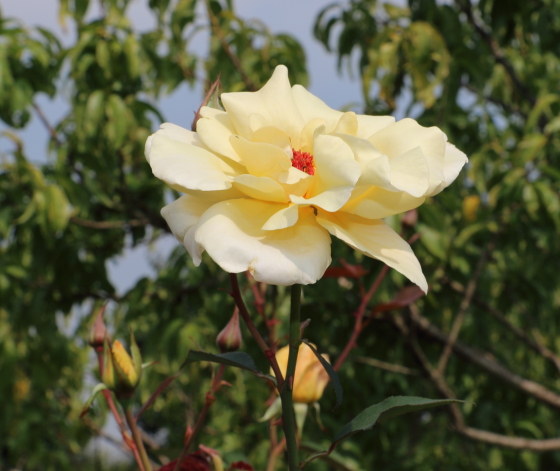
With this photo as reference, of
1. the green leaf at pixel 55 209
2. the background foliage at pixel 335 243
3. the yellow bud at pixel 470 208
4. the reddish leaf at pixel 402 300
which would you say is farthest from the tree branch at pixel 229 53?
the reddish leaf at pixel 402 300

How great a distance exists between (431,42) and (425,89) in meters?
0.13

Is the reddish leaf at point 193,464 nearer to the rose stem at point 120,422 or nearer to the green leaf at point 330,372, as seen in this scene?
the rose stem at point 120,422

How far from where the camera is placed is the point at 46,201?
61.2 inches

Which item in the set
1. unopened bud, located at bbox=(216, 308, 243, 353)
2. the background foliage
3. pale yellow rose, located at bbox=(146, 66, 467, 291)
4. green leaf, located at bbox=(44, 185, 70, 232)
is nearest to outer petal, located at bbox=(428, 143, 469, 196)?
pale yellow rose, located at bbox=(146, 66, 467, 291)

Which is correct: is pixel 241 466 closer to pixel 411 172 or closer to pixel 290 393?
pixel 290 393

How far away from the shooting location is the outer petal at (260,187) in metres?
0.37

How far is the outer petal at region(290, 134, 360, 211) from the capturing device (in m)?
0.36

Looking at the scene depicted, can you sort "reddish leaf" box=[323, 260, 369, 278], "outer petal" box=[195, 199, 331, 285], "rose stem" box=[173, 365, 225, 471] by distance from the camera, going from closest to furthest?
"outer petal" box=[195, 199, 331, 285] < "rose stem" box=[173, 365, 225, 471] < "reddish leaf" box=[323, 260, 369, 278]

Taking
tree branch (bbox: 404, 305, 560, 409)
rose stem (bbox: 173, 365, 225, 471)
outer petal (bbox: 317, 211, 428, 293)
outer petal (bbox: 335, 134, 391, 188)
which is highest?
outer petal (bbox: 335, 134, 391, 188)

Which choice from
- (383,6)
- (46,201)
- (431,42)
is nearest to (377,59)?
(431,42)

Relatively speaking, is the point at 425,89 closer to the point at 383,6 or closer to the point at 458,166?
the point at 383,6

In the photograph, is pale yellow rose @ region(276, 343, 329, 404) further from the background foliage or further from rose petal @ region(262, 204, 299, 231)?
the background foliage

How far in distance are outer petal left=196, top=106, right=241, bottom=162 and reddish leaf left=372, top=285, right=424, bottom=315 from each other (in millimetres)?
271

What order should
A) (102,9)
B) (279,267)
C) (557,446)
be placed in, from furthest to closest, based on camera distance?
1. (102,9)
2. (557,446)
3. (279,267)
